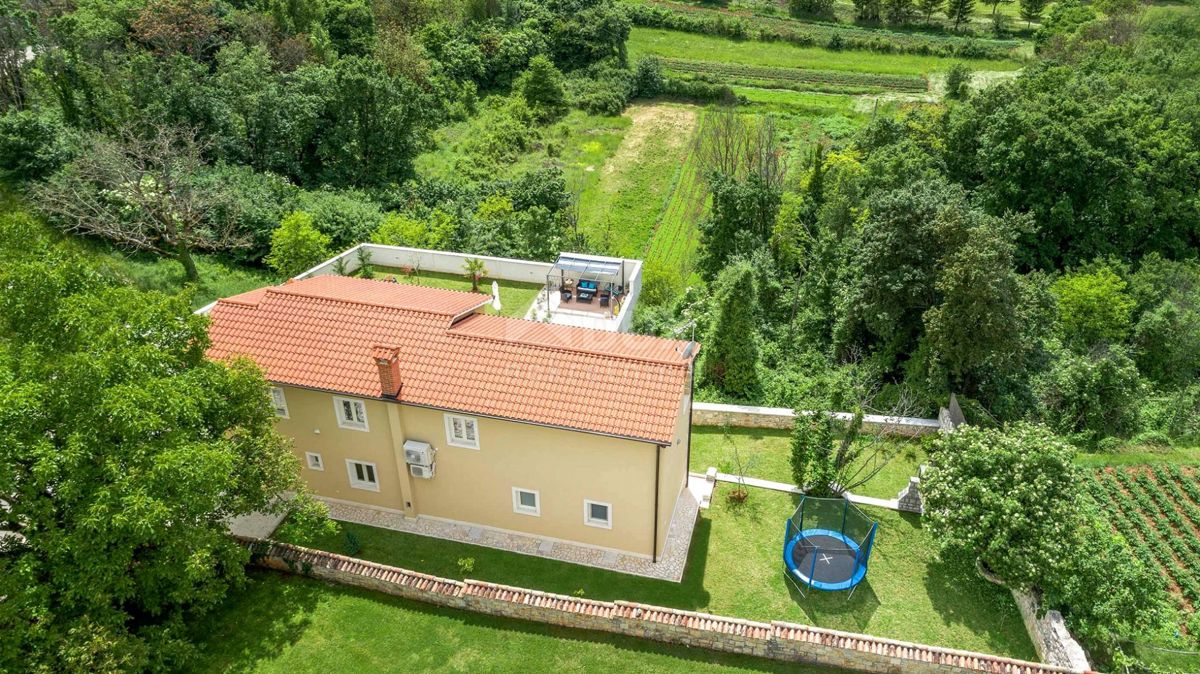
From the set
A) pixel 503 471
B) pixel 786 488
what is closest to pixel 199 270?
pixel 503 471

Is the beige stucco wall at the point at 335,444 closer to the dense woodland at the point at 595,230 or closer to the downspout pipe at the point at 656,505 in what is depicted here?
the dense woodland at the point at 595,230

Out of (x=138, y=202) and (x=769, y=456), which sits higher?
(x=138, y=202)

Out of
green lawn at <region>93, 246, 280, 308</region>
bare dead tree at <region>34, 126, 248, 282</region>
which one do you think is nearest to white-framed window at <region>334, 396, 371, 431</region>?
green lawn at <region>93, 246, 280, 308</region>

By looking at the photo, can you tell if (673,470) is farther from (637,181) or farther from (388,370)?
(637,181)

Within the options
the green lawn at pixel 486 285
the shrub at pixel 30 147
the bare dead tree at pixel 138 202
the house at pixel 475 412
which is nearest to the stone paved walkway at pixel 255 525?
the house at pixel 475 412

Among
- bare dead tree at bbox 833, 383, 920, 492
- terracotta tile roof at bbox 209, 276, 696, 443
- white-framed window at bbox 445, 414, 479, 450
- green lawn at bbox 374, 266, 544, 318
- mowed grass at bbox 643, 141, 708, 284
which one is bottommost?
mowed grass at bbox 643, 141, 708, 284

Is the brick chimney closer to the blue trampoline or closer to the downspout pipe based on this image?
the downspout pipe
